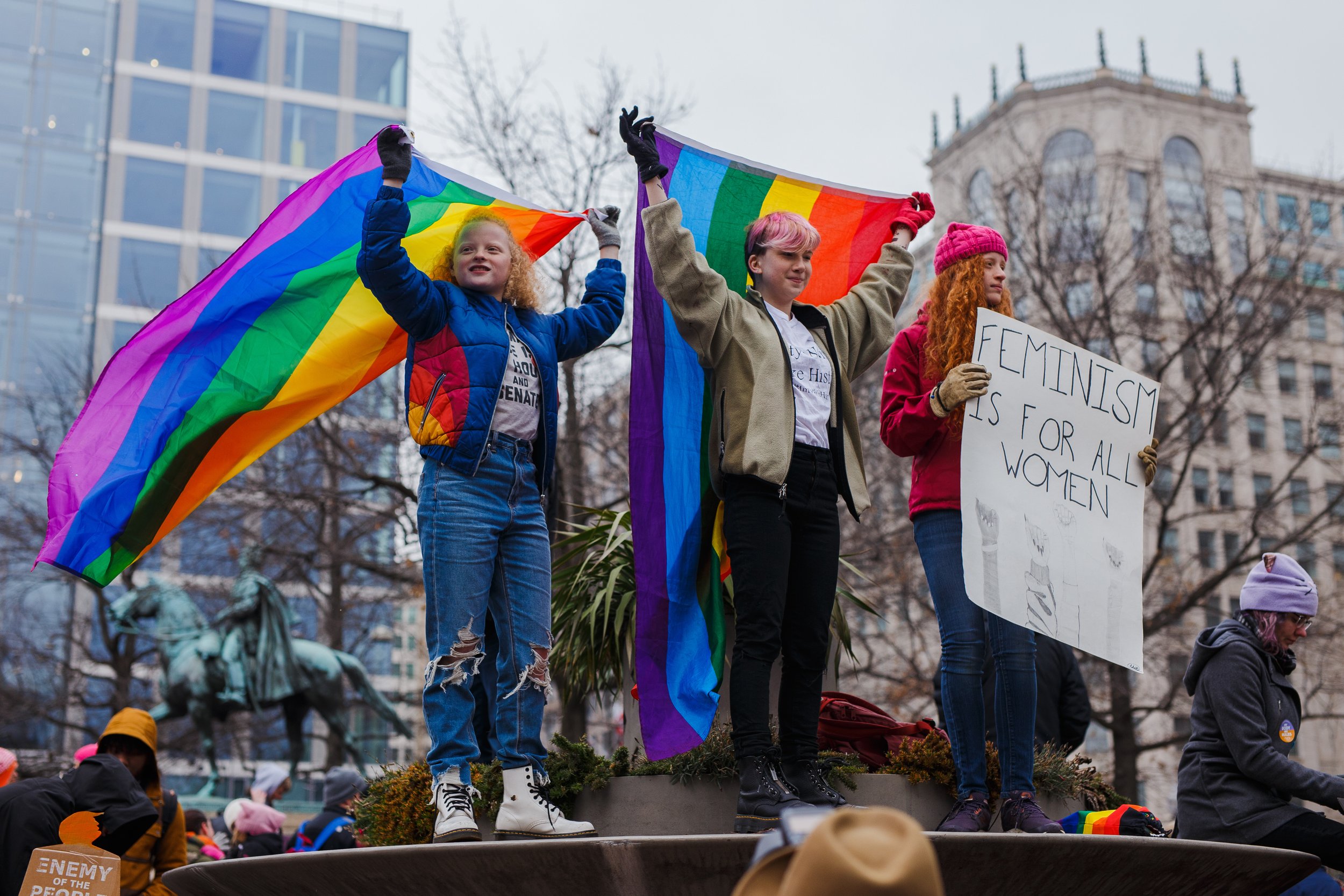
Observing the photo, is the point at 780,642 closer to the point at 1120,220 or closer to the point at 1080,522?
the point at 1080,522

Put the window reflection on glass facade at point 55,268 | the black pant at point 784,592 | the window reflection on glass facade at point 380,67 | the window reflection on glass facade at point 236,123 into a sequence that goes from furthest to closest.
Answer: the window reflection on glass facade at point 380,67 → the window reflection on glass facade at point 236,123 → the window reflection on glass facade at point 55,268 → the black pant at point 784,592

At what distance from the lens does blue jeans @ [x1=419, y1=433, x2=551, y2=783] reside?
4734 mm

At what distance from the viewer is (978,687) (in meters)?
4.97

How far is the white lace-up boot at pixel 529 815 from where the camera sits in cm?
454

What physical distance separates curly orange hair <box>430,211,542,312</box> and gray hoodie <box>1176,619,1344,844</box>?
292 centimetres

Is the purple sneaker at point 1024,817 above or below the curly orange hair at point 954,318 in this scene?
below

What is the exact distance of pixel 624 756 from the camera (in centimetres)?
545

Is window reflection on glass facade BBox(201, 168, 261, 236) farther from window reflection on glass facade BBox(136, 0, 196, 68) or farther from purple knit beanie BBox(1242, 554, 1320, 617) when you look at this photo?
purple knit beanie BBox(1242, 554, 1320, 617)

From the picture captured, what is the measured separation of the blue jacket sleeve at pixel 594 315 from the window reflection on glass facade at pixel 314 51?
62082mm

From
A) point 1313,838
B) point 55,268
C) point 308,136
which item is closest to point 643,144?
point 1313,838

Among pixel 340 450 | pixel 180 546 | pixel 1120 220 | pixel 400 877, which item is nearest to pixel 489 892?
pixel 400 877

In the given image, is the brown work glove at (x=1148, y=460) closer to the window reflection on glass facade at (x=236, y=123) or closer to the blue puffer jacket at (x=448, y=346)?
the blue puffer jacket at (x=448, y=346)

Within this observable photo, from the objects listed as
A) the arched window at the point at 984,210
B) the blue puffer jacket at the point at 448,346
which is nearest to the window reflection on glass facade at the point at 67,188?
the arched window at the point at 984,210

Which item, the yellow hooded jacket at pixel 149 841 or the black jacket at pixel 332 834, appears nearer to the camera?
the yellow hooded jacket at pixel 149 841
